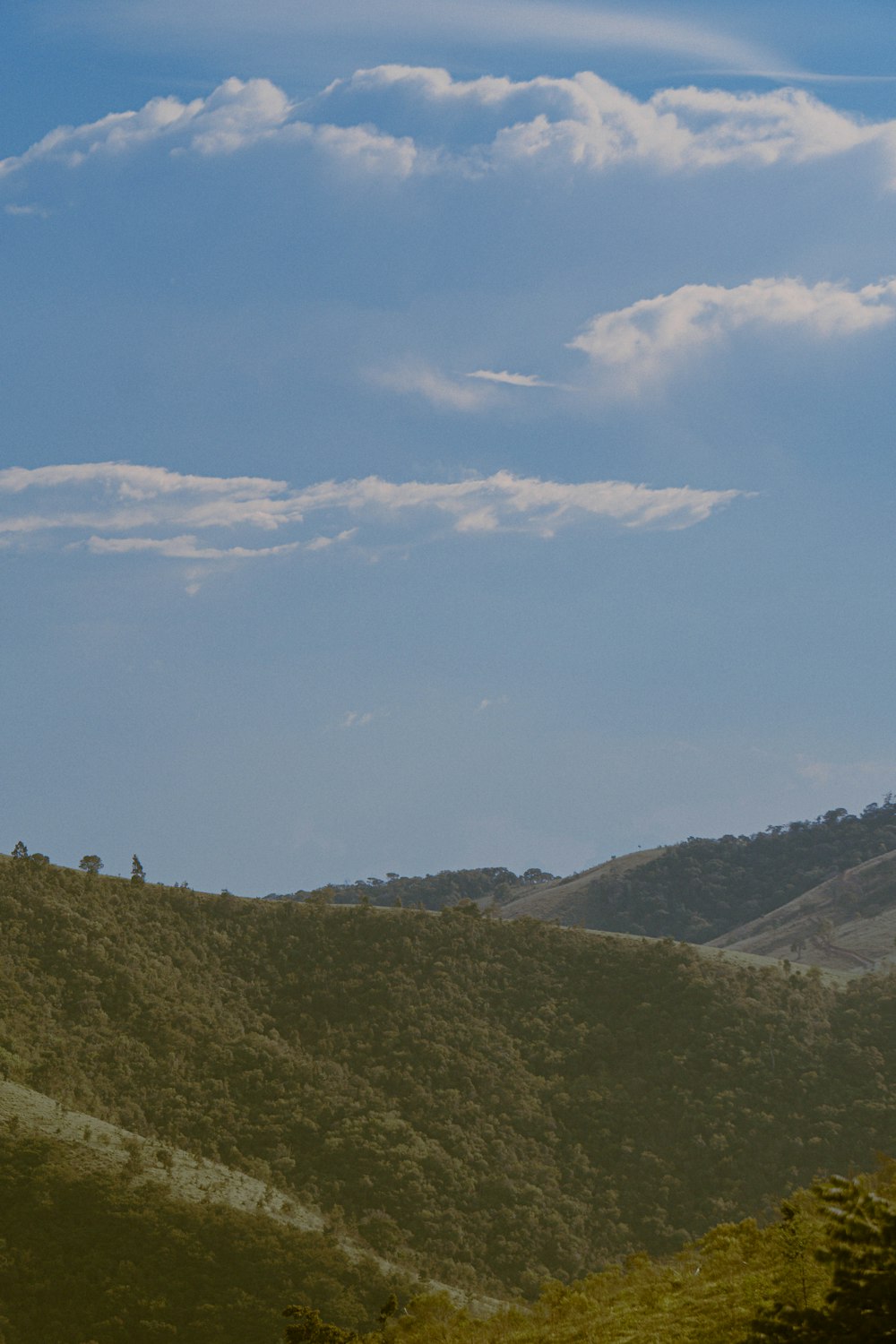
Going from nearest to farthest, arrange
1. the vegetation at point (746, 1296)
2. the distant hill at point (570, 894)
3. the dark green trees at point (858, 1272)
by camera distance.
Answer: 1. the dark green trees at point (858, 1272)
2. the vegetation at point (746, 1296)
3. the distant hill at point (570, 894)

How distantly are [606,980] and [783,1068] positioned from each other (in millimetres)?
10420

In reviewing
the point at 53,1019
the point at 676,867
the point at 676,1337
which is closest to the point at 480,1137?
the point at 53,1019

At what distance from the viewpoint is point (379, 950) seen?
5978 centimetres

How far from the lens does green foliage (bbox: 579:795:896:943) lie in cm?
16500

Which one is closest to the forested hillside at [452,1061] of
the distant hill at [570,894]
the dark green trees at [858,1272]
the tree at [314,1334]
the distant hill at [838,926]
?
the tree at [314,1334]

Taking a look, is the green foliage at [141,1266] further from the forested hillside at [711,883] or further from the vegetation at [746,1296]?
the forested hillside at [711,883]

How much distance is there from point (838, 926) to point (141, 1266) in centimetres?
11534

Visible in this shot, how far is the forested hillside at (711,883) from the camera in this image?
165 metres

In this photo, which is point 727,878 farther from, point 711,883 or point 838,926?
point 838,926

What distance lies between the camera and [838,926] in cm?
13050

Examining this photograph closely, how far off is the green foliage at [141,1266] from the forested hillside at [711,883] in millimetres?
126103

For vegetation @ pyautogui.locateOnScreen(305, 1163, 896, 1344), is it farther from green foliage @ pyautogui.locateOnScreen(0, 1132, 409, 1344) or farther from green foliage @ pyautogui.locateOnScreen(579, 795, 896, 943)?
green foliage @ pyautogui.locateOnScreen(579, 795, 896, 943)

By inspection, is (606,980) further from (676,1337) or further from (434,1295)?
(676,1337)

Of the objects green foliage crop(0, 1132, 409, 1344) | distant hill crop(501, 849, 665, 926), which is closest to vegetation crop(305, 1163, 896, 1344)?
green foliage crop(0, 1132, 409, 1344)
